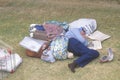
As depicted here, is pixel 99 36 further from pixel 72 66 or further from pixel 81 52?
pixel 72 66

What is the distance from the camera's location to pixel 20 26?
555 cm

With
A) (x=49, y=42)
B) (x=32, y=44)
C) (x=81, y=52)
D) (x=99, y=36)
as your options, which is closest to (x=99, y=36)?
(x=99, y=36)

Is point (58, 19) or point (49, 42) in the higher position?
point (49, 42)

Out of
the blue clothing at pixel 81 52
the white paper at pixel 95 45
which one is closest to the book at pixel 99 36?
the white paper at pixel 95 45

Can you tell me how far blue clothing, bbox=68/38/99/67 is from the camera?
4.18 m

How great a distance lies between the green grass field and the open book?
3.3 inches

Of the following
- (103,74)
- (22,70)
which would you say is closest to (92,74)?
(103,74)

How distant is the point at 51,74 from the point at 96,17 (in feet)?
6.85

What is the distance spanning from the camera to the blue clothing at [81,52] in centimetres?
418

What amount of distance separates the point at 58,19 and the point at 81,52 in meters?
1.60

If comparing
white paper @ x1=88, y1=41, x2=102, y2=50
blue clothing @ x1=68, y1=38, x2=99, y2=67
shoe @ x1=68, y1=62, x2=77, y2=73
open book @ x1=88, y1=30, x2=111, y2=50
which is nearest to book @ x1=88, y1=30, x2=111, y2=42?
open book @ x1=88, y1=30, x2=111, y2=50

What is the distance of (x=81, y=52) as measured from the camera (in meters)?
4.32

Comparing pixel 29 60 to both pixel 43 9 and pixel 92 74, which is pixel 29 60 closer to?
pixel 92 74

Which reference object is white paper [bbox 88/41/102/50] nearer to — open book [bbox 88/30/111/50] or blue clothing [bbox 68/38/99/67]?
open book [bbox 88/30/111/50]
